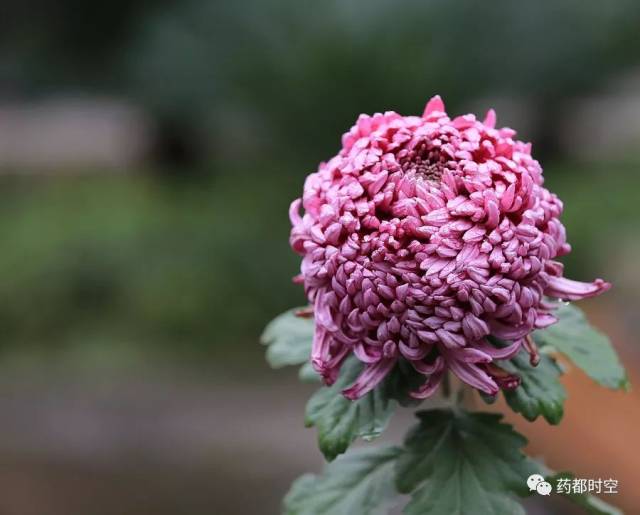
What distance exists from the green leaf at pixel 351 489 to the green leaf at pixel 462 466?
0.10 metres

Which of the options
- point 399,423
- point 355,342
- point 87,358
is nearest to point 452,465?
point 355,342

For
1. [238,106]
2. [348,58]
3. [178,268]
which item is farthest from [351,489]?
[238,106]

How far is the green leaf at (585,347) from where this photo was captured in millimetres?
1195

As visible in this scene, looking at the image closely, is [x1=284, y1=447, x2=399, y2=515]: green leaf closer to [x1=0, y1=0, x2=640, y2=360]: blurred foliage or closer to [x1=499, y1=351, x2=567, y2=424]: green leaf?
[x1=499, y1=351, x2=567, y2=424]: green leaf

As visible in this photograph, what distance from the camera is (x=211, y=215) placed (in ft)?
18.4

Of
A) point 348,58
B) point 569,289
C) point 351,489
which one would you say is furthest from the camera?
point 348,58

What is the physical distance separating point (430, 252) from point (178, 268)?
4239mm

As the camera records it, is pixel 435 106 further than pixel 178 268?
No

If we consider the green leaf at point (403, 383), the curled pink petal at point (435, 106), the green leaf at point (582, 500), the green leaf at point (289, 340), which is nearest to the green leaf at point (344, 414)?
the green leaf at point (403, 383)

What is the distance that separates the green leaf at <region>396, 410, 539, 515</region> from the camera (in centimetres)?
105

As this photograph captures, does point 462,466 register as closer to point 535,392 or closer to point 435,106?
point 535,392

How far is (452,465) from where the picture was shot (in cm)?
109

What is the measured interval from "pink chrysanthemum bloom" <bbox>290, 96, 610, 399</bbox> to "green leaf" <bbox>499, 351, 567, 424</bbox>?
5 centimetres

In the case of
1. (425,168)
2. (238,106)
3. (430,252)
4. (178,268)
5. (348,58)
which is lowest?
(430,252)
